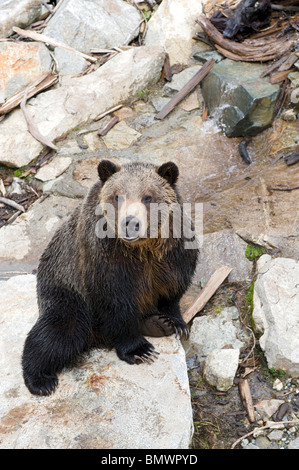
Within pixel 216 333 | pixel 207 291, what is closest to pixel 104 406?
pixel 216 333

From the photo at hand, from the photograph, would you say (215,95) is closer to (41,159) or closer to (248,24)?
(248,24)

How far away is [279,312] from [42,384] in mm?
2607

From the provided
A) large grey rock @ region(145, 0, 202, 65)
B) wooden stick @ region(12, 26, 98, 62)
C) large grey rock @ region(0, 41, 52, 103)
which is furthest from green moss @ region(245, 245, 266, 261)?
large grey rock @ region(0, 41, 52, 103)

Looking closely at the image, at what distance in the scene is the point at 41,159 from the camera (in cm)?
963

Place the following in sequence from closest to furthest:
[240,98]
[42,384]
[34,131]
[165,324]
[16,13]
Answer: [42,384]
[165,324]
[240,98]
[34,131]
[16,13]

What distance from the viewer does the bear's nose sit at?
4.43 meters

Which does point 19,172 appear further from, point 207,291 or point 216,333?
point 216,333

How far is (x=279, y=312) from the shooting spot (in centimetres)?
587

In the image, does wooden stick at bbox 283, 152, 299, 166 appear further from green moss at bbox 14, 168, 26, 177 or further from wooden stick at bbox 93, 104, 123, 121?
green moss at bbox 14, 168, 26, 177

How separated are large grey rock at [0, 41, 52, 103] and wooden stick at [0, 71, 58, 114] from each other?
136 mm

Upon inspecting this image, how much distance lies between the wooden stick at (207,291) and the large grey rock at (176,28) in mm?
5253

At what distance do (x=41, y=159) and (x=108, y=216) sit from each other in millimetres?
5174

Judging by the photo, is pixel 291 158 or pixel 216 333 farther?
pixel 291 158
